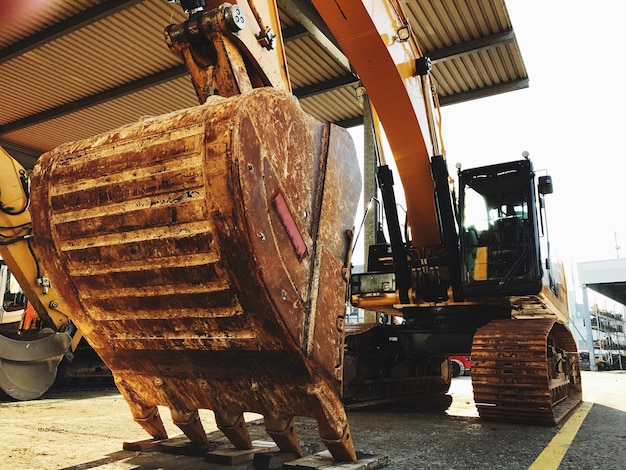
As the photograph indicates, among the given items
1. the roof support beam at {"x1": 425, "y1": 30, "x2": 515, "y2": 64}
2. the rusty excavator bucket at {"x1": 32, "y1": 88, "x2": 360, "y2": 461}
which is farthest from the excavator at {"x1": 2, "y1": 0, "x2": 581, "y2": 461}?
the roof support beam at {"x1": 425, "y1": 30, "x2": 515, "y2": 64}

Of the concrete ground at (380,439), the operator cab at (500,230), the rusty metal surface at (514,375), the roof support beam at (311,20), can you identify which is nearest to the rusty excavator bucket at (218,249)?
the concrete ground at (380,439)

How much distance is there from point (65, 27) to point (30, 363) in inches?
268

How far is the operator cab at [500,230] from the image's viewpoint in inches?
207

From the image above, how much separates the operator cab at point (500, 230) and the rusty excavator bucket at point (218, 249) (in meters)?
3.06

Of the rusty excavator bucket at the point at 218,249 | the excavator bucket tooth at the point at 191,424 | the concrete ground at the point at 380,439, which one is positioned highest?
the rusty excavator bucket at the point at 218,249

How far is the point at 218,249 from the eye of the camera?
214 centimetres

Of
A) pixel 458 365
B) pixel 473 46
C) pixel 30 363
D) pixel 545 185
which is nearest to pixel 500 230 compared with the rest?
pixel 545 185

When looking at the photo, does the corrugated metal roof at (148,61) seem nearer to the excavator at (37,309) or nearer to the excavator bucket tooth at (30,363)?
the excavator at (37,309)

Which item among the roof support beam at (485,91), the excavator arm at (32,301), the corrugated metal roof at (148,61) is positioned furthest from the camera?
the roof support beam at (485,91)

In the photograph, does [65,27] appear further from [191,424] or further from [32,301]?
[191,424]

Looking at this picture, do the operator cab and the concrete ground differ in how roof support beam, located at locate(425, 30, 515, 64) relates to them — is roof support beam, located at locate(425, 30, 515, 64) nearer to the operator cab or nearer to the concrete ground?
the operator cab

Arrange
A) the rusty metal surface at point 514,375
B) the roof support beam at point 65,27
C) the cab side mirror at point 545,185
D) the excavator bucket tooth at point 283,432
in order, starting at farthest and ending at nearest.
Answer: the roof support beam at point 65,27, the cab side mirror at point 545,185, the rusty metal surface at point 514,375, the excavator bucket tooth at point 283,432

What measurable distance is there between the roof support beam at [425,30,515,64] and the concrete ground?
7414mm

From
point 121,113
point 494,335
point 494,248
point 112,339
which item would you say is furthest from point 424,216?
point 121,113
